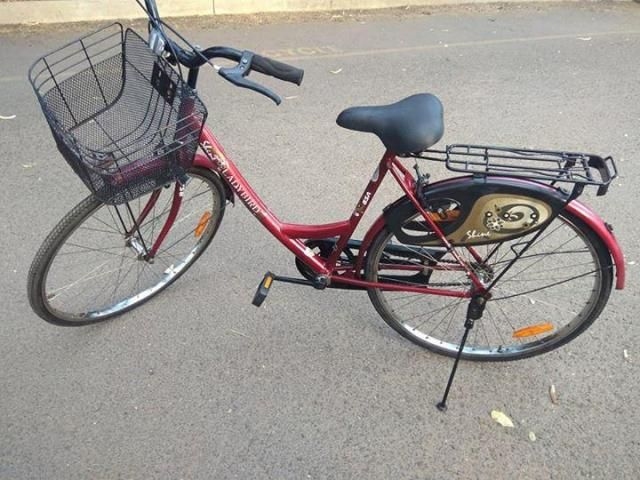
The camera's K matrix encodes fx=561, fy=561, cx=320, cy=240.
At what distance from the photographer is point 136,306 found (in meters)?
2.84

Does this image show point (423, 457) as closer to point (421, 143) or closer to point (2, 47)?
point (421, 143)

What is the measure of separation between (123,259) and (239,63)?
1629 millimetres

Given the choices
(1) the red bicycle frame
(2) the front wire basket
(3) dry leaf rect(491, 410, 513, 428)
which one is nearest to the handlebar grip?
(2) the front wire basket

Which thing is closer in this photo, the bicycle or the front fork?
the bicycle

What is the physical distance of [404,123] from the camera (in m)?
1.98

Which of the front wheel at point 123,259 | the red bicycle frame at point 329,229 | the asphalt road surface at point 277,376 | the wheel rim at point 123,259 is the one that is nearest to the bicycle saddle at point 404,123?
the red bicycle frame at point 329,229

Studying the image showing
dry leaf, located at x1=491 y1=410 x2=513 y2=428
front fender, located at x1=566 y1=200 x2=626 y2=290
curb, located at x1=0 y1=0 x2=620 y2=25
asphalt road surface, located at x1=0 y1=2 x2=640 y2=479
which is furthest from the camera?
curb, located at x1=0 y1=0 x2=620 y2=25

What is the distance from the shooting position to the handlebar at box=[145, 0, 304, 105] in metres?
1.76

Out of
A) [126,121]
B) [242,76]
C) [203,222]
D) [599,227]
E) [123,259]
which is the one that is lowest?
[123,259]

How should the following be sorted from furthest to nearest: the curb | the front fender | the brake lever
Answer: the curb, the front fender, the brake lever

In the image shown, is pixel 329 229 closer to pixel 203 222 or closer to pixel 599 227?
pixel 203 222

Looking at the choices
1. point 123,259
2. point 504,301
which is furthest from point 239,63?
point 504,301

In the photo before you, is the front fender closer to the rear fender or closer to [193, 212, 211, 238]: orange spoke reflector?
the rear fender

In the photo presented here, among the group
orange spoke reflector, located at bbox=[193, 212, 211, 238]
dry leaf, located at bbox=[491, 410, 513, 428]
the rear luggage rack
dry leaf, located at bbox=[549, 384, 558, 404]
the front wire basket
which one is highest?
the front wire basket
